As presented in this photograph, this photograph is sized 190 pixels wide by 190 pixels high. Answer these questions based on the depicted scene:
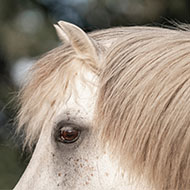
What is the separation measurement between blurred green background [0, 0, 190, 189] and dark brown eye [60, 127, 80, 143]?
3.55 meters

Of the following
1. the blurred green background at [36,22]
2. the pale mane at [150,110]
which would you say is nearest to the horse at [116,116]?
the pale mane at [150,110]

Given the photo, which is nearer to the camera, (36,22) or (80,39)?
(80,39)

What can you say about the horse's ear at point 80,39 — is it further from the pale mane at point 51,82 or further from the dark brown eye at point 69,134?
the dark brown eye at point 69,134

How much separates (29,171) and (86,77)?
Result: 0.33 meters

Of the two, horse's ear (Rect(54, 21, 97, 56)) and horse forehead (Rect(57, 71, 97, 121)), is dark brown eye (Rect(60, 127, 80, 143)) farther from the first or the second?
horse's ear (Rect(54, 21, 97, 56))

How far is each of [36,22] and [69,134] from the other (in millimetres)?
4438

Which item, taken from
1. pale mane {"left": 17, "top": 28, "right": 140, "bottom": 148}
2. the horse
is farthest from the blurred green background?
the horse

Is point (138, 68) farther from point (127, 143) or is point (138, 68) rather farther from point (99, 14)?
point (99, 14)

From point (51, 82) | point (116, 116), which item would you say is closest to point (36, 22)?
point (51, 82)

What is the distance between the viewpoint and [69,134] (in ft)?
4.04

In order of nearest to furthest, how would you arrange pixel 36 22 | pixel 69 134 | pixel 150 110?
1. pixel 150 110
2. pixel 69 134
3. pixel 36 22

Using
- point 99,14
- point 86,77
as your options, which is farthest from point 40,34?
point 86,77

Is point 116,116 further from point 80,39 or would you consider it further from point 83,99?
point 80,39

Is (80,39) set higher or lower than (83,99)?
higher
